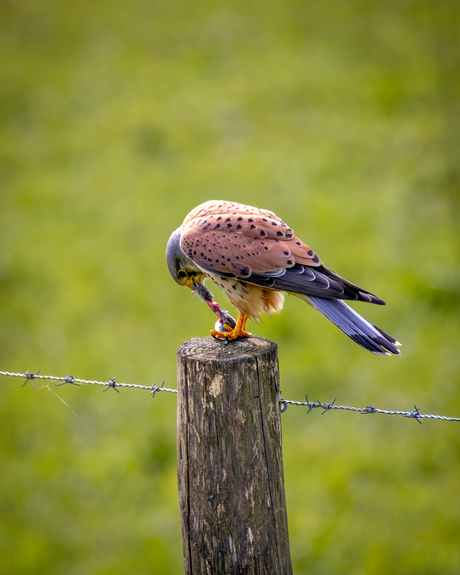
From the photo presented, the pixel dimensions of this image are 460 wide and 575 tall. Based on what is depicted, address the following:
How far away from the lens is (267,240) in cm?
301

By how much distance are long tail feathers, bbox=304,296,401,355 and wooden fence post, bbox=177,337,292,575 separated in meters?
0.58

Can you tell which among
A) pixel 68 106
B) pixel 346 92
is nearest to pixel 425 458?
pixel 346 92

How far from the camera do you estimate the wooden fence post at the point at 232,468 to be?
2.13 meters

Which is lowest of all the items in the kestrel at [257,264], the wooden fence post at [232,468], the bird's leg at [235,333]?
the wooden fence post at [232,468]

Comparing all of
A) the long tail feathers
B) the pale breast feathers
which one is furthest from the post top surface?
the pale breast feathers

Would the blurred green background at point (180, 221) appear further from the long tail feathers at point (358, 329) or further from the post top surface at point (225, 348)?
the post top surface at point (225, 348)

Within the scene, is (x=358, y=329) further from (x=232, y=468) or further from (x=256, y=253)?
(x=232, y=468)

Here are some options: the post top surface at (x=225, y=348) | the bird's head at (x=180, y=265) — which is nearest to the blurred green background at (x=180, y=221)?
the bird's head at (x=180, y=265)

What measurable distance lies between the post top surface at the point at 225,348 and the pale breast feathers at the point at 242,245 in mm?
525

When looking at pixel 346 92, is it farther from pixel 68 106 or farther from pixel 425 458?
pixel 425 458

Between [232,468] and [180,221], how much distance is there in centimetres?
701

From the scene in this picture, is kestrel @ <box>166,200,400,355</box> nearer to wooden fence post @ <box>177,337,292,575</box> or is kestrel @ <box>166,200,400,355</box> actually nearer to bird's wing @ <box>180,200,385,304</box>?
bird's wing @ <box>180,200,385,304</box>

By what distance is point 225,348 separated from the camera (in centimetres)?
236

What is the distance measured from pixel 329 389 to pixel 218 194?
421 centimetres
